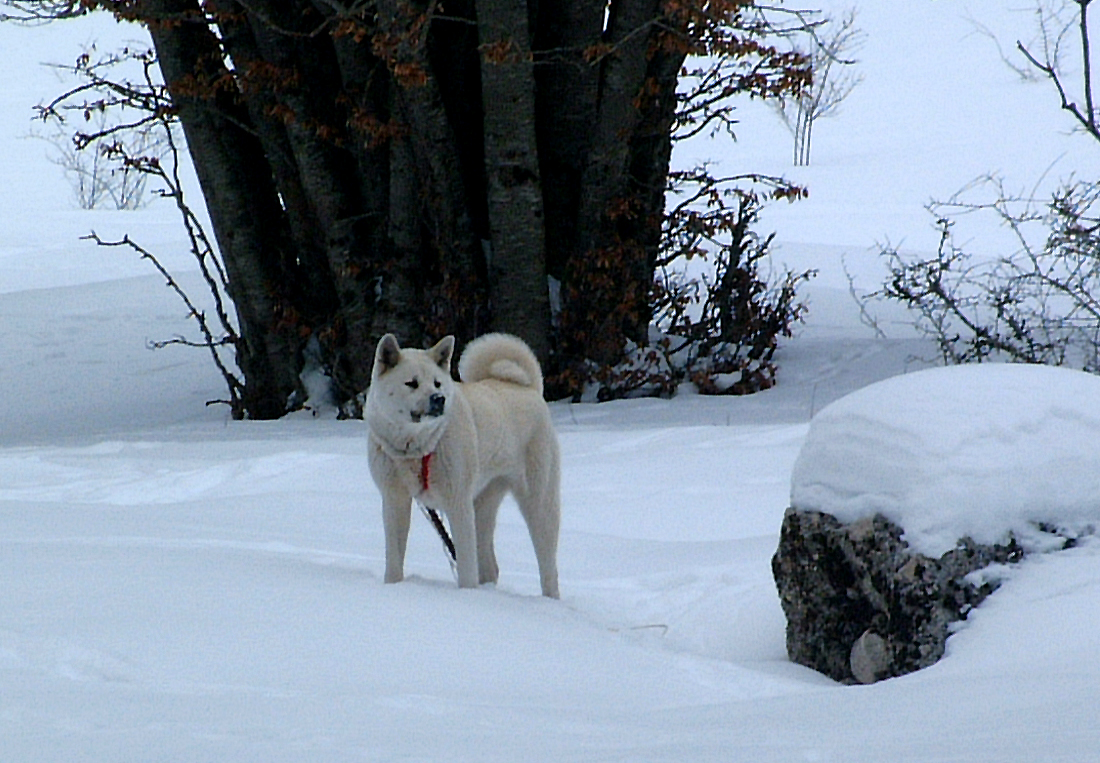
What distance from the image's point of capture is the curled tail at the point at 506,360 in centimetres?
562

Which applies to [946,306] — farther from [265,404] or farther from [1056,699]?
[1056,699]

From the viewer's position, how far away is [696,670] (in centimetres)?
377

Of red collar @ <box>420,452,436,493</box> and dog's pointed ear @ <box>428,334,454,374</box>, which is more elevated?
dog's pointed ear @ <box>428,334,454,374</box>

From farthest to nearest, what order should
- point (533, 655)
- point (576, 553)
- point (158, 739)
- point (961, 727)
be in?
point (576, 553) < point (533, 655) < point (961, 727) < point (158, 739)

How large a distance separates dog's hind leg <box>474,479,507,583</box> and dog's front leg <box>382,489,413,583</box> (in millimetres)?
477

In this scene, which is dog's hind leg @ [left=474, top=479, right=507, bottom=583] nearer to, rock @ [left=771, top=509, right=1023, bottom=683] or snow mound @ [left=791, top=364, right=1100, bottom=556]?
rock @ [left=771, top=509, right=1023, bottom=683]

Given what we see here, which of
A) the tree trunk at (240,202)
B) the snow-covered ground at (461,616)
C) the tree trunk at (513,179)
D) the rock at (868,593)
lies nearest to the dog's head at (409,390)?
the snow-covered ground at (461,616)

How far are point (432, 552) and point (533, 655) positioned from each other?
2.71 meters

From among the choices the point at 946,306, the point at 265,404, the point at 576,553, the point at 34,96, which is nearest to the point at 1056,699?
the point at 576,553

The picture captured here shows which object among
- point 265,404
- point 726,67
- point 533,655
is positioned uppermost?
point 726,67

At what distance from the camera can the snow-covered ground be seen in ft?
8.09

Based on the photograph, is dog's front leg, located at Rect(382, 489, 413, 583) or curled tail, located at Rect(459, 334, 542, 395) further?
curled tail, located at Rect(459, 334, 542, 395)

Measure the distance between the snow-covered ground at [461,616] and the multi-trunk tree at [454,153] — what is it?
3.57ft

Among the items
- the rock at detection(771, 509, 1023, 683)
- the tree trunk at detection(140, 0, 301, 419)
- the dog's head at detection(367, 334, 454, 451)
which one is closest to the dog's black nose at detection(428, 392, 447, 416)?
the dog's head at detection(367, 334, 454, 451)
